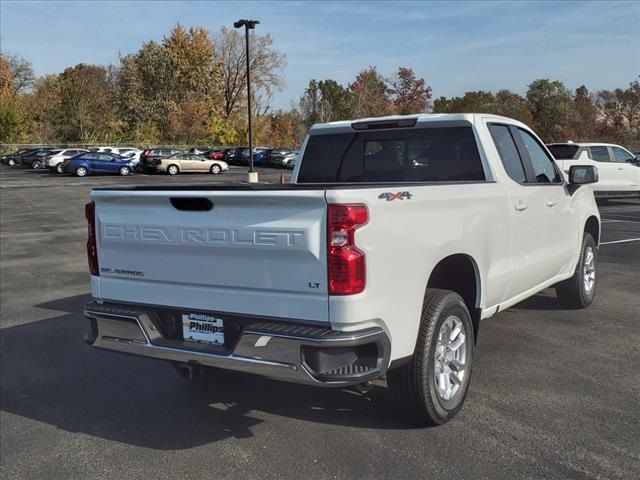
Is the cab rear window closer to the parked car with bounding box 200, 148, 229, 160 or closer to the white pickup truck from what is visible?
the white pickup truck

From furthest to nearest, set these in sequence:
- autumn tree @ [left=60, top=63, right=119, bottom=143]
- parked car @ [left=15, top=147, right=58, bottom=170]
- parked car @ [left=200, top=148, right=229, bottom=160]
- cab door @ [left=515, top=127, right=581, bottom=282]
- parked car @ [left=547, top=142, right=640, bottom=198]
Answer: autumn tree @ [left=60, top=63, right=119, bottom=143] < parked car @ [left=200, top=148, right=229, bottom=160] < parked car @ [left=15, top=147, right=58, bottom=170] < parked car @ [left=547, top=142, right=640, bottom=198] < cab door @ [left=515, top=127, right=581, bottom=282]

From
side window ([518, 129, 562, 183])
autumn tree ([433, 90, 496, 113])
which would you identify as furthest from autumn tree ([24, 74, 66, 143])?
side window ([518, 129, 562, 183])

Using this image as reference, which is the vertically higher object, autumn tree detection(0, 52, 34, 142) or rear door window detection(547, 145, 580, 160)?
autumn tree detection(0, 52, 34, 142)

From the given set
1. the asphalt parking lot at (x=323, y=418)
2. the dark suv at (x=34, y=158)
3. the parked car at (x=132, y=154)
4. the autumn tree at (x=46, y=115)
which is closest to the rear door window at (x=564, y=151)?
the asphalt parking lot at (x=323, y=418)

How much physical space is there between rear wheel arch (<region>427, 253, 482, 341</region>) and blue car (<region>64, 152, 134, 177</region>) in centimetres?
3852

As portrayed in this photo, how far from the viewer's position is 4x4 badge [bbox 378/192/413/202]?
3.25m

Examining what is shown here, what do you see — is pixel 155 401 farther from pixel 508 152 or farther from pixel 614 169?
pixel 614 169

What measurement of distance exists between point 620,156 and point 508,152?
16.1 m

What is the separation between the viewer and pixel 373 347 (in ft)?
10.6

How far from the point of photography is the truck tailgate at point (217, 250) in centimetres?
315

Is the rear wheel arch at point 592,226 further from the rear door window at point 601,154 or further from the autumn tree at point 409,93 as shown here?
the autumn tree at point 409,93

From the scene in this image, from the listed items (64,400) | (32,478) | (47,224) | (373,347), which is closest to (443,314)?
(373,347)

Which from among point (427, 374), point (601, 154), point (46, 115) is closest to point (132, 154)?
point (46, 115)

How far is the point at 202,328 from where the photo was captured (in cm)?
357
